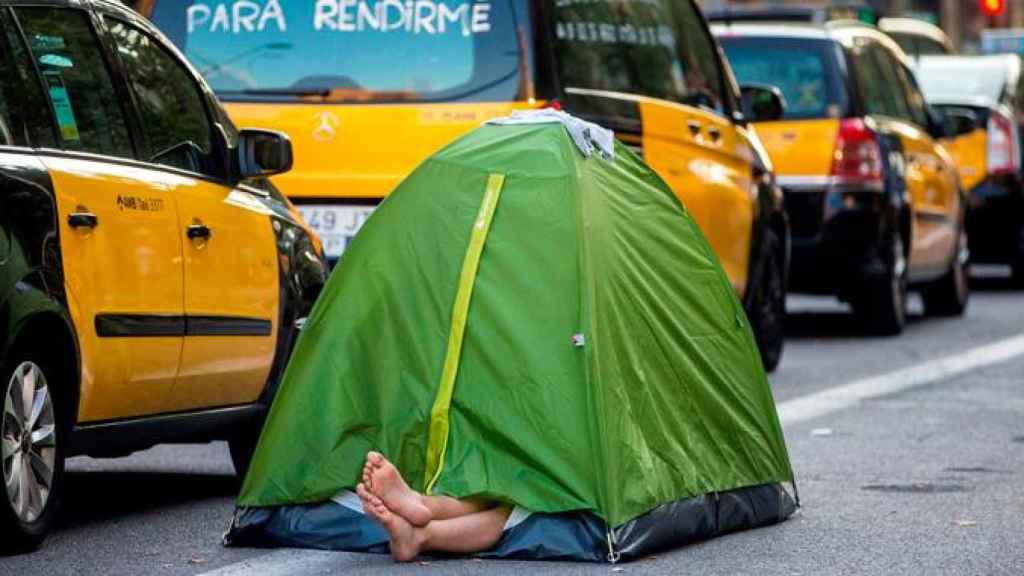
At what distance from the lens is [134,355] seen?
7.48m

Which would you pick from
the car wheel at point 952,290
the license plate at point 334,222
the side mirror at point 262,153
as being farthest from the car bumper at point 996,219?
the side mirror at point 262,153

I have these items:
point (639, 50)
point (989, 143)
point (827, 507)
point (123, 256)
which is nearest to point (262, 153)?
point (123, 256)

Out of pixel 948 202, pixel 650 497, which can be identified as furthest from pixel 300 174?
pixel 948 202

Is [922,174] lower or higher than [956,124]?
lower

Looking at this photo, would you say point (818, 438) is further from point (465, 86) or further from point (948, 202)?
point (948, 202)

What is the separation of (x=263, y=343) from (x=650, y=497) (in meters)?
1.81

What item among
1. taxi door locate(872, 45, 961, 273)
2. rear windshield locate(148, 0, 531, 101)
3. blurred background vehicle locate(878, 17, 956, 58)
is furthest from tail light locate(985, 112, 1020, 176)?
rear windshield locate(148, 0, 531, 101)

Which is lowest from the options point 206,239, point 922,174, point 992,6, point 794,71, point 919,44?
point 992,6

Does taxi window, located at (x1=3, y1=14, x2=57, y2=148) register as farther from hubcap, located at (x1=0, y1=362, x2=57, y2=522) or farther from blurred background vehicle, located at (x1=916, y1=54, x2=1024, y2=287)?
blurred background vehicle, located at (x1=916, y1=54, x2=1024, y2=287)

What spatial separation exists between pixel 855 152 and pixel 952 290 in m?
2.89

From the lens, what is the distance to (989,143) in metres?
20.1

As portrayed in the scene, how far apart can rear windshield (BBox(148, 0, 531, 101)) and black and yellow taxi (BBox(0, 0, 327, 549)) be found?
1.72 metres

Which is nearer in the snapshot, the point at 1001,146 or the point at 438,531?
the point at 438,531

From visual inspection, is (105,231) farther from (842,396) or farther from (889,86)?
(889,86)
